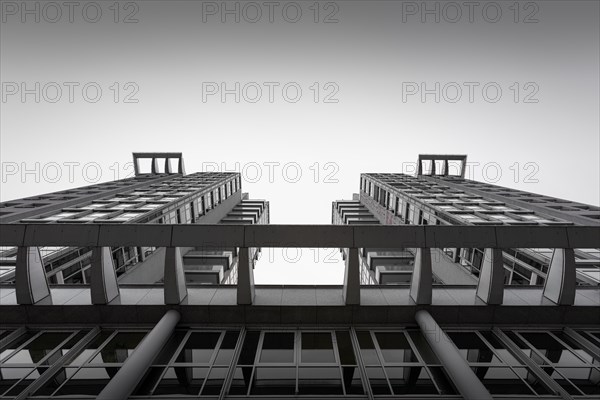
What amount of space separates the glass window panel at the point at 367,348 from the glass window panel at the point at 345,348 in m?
0.30

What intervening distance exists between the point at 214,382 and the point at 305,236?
14.6 ft

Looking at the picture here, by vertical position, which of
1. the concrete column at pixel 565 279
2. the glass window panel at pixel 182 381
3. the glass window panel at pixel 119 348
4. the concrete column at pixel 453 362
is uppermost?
the concrete column at pixel 565 279

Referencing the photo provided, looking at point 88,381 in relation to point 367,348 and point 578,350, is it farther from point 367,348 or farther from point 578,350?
point 578,350

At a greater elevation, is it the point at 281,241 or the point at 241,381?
the point at 281,241

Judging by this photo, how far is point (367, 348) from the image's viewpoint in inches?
327

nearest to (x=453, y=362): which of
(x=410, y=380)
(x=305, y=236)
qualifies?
(x=410, y=380)

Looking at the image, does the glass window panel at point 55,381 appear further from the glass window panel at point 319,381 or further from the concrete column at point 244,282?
the glass window panel at point 319,381

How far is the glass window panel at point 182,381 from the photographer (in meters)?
6.91

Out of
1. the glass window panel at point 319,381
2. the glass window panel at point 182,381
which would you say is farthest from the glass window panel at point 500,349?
the glass window panel at point 182,381

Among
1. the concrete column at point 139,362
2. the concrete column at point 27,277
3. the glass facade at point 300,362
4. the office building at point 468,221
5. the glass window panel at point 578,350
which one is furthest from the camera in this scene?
the office building at point 468,221

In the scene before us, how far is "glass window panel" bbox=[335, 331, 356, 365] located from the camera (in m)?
7.90

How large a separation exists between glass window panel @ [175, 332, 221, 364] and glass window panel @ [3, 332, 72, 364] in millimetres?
3685

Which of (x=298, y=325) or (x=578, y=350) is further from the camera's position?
(x=298, y=325)

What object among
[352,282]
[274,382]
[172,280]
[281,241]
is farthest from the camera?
[352,282]
